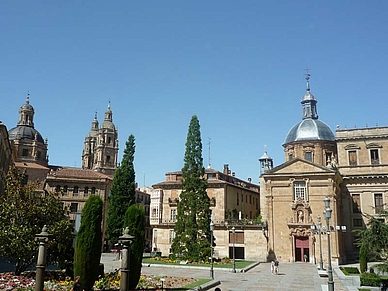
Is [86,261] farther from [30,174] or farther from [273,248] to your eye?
[30,174]

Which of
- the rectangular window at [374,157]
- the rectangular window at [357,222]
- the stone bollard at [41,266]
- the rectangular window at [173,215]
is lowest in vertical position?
the stone bollard at [41,266]

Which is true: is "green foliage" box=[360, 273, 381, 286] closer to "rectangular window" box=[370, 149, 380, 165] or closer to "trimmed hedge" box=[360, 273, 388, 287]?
"trimmed hedge" box=[360, 273, 388, 287]

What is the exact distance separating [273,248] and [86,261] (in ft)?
103

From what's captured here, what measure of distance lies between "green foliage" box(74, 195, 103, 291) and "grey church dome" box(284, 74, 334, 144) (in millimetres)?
40931

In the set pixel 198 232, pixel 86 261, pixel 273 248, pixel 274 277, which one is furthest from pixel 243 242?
pixel 86 261

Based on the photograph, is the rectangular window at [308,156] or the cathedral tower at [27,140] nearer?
the rectangular window at [308,156]

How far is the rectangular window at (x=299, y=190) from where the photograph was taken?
4473 cm

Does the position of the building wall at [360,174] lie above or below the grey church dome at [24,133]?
below

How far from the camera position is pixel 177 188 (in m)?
53.5

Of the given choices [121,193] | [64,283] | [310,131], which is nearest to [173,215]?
[121,193]

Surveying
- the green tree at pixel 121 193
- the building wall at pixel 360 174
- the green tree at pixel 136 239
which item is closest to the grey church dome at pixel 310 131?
the building wall at pixel 360 174

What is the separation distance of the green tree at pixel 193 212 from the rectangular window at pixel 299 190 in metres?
11.1

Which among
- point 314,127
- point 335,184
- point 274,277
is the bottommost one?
point 274,277

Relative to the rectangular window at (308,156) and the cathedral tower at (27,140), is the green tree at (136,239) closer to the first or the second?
the rectangular window at (308,156)
